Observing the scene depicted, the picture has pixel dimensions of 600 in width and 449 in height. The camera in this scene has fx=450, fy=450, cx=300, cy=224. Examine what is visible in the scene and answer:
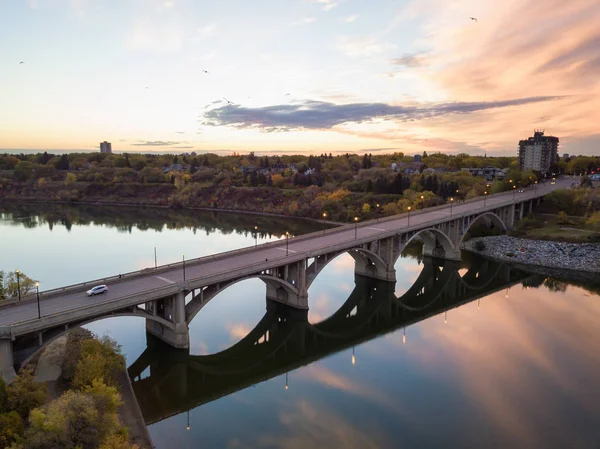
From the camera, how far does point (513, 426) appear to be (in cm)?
2447

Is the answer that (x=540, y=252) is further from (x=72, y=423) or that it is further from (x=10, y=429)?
(x=10, y=429)

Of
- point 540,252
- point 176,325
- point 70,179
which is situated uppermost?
point 70,179

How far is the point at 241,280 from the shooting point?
34594 mm

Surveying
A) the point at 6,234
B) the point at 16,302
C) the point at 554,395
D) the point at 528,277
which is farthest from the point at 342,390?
the point at 6,234

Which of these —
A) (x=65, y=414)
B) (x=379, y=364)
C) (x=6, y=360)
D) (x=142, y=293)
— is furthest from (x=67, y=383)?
(x=379, y=364)

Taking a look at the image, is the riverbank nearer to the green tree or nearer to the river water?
the river water

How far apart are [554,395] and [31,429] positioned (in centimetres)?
2805

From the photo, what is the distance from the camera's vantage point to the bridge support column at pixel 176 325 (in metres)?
29.7

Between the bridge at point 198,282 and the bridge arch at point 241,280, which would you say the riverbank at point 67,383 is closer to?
the bridge at point 198,282

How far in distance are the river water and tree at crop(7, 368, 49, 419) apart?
6.27 metres

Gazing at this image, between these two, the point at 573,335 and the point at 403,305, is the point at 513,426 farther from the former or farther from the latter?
the point at 403,305

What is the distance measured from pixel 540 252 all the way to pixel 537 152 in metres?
123

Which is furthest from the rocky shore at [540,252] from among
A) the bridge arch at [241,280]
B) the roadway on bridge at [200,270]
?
the bridge arch at [241,280]

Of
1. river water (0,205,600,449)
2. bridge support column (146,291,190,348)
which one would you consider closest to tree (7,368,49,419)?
river water (0,205,600,449)
